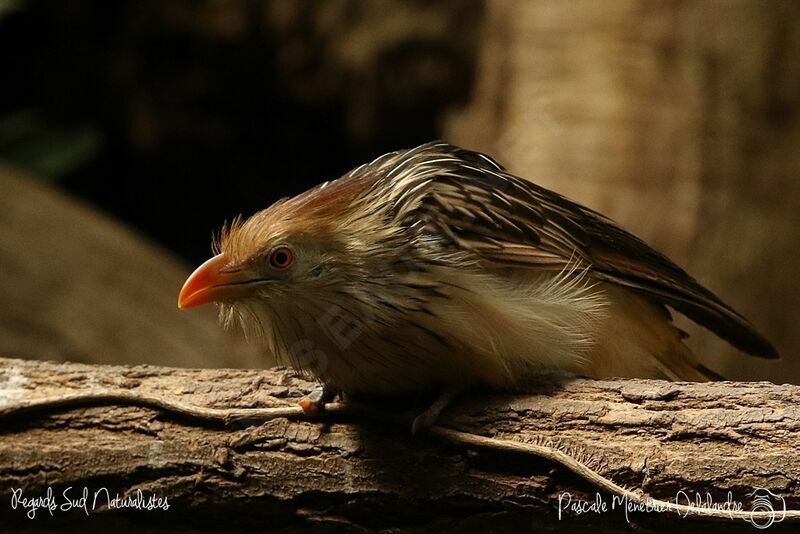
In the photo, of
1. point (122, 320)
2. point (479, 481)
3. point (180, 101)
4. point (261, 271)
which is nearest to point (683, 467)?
point (479, 481)

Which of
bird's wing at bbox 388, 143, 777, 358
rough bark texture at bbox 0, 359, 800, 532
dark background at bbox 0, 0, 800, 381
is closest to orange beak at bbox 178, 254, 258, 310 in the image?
rough bark texture at bbox 0, 359, 800, 532

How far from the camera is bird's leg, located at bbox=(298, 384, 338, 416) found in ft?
9.91

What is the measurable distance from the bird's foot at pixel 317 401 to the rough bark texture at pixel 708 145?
2897 mm

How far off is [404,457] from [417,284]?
490 mm

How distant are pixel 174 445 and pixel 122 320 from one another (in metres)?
3.60

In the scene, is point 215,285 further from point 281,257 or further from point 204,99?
point 204,99

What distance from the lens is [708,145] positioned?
5.56m

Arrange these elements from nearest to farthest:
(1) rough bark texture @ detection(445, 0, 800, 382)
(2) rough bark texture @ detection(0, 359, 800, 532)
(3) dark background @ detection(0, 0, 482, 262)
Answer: (2) rough bark texture @ detection(0, 359, 800, 532), (1) rough bark texture @ detection(445, 0, 800, 382), (3) dark background @ detection(0, 0, 482, 262)

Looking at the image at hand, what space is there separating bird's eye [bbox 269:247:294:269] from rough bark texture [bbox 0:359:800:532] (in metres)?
0.47

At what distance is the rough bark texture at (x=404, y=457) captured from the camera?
8.71 feet

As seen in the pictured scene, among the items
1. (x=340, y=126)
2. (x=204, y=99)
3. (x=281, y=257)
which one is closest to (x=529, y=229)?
(x=281, y=257)

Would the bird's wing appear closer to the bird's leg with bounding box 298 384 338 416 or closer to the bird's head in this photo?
the bird's head

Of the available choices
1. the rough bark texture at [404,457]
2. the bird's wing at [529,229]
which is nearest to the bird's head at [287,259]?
the bird's wing at [529,229]

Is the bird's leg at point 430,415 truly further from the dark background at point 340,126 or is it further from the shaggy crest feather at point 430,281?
the dark background at point 340,126
